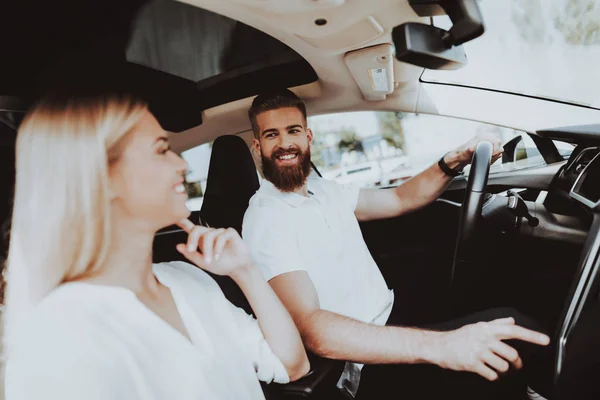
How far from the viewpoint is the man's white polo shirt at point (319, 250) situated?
142 cm

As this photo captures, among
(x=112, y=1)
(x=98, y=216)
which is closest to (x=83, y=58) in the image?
(x=112, y=1)

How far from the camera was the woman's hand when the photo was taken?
1033 millimetres

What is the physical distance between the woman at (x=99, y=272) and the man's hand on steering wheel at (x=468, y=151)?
50.4 inches

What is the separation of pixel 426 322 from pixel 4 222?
143 centimetres

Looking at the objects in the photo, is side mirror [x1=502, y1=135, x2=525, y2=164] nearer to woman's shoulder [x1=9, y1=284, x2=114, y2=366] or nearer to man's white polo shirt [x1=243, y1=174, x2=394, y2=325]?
man's white polo shirt [x1=243, y1=174, x2=394, y2=325]

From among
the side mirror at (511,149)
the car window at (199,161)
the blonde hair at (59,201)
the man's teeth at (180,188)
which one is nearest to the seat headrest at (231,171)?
the car window at (199,161)

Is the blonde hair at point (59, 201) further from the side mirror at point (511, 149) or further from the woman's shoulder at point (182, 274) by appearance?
the side mirror at point (511, 149)

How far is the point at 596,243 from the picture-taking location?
113cm

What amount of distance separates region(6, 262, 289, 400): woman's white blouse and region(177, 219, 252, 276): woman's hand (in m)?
0.08

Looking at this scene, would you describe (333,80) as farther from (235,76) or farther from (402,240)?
(402,240)

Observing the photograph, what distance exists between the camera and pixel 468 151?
1.79 m

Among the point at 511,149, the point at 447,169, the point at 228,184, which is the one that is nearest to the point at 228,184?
the point at 228,184

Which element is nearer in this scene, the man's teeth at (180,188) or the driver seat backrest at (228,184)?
the man's teeth at (180,188)

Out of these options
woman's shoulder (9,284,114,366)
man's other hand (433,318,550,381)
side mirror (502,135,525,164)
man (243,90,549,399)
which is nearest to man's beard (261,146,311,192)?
man (243,90,549,399)
